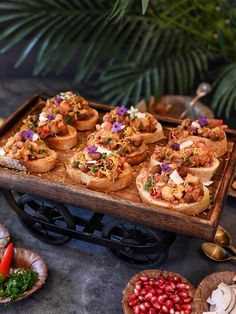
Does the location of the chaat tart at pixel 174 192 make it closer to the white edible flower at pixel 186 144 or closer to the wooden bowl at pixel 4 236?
the white edible flower at pixel 186 144

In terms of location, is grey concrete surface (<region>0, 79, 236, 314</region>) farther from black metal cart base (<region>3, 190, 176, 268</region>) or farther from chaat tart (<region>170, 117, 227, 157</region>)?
chaat tart (<region>170, 117, 227, 157</region>)

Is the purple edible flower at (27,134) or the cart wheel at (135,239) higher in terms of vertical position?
the purple edible flower at (27,134)

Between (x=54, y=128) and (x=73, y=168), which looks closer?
(x=73, y=168)

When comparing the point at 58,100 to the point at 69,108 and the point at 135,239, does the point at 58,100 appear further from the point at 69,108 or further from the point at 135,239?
the point at 135,239

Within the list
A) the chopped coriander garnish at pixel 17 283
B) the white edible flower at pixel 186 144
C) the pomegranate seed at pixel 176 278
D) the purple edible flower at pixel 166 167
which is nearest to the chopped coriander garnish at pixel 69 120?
A: the white edible flower at pixel 186 144

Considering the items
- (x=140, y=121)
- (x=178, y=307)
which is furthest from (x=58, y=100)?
(x=178, y=307)

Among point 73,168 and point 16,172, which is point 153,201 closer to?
point 73,168

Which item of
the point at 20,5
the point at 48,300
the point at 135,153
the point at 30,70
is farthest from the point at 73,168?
the point at 30,70
